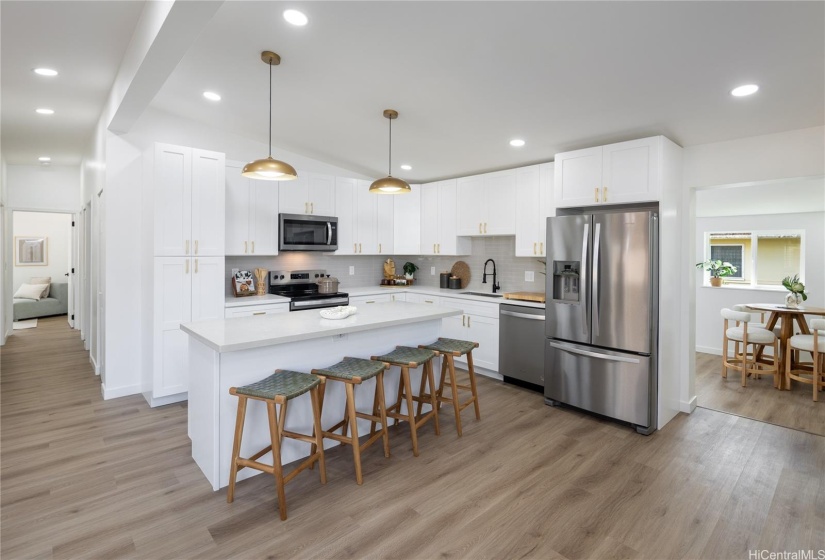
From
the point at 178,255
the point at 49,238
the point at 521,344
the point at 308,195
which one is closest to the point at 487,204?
the point at 521,344

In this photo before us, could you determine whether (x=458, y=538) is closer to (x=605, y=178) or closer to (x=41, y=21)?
(x=605, y=178)

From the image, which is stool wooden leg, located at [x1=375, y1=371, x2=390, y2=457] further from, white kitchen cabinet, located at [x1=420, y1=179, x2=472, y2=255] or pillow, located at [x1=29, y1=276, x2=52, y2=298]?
pillow, located at [x1=29, y1=276, x2=52, y2=298]

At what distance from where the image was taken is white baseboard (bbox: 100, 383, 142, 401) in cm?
404

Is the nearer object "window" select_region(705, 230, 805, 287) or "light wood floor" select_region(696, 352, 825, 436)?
"light wood floor" select_region(696, 352, 825, 436)

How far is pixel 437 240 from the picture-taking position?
5.61m

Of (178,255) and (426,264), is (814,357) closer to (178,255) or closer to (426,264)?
(426,264)

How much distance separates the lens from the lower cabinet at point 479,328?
4.66m

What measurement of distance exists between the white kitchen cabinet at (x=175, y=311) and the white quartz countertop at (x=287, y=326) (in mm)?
1169

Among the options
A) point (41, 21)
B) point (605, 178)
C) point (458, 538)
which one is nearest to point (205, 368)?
point (458, 538)

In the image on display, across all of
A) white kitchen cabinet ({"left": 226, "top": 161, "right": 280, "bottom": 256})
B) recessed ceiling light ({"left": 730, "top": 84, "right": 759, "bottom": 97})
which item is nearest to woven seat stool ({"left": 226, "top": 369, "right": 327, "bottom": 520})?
white kitchen cabinet ({"left": 226, "top": 161, "right": 280, "bottom": 256})

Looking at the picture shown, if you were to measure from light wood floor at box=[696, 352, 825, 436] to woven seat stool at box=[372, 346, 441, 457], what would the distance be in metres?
2.74

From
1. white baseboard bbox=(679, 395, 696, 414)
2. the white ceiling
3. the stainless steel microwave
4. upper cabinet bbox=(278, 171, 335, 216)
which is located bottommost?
white baseboard bbox=(679, 395, 696, 414)

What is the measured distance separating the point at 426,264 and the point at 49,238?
29.1 feet

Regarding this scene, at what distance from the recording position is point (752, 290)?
5820mm
